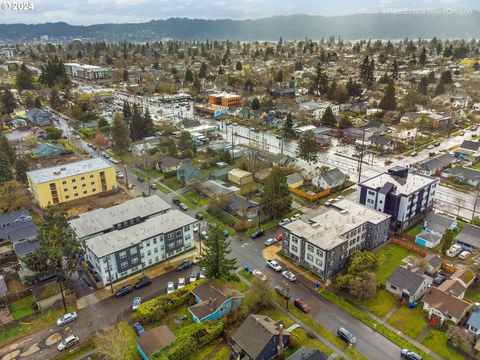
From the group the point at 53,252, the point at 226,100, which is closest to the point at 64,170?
the point at 53,252

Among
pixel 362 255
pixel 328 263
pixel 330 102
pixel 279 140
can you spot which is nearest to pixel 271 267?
pixel 328 263

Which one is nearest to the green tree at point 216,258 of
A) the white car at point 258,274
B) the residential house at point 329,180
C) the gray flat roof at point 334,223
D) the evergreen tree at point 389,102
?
the white car at point 258,274

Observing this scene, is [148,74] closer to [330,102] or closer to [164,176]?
[330,102]

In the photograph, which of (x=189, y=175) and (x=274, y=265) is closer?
(x=274, y=265)

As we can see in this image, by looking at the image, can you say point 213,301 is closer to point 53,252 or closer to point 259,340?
point 259,340

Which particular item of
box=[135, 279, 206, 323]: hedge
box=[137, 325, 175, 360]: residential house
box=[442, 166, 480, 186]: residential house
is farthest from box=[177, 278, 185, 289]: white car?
box=[442, 166, 480, 186]: residential house

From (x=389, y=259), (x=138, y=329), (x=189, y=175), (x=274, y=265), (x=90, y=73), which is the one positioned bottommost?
(x=389, y=259)

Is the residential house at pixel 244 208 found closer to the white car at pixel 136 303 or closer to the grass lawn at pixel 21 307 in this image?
the white car at pixel 136 303
